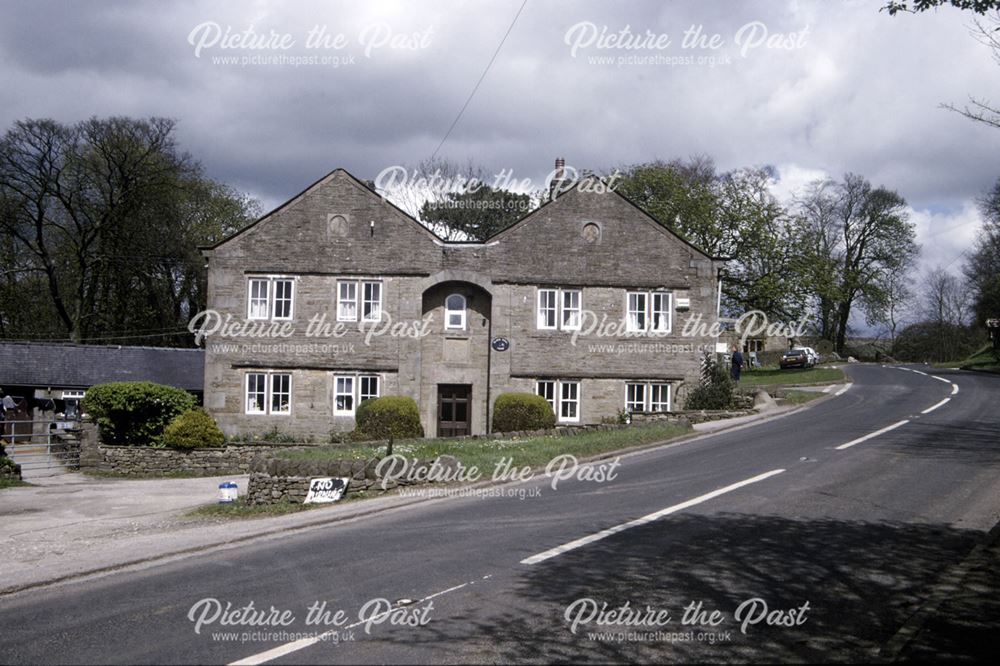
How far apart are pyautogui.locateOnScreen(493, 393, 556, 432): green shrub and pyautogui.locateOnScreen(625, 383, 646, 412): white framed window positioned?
332 cm

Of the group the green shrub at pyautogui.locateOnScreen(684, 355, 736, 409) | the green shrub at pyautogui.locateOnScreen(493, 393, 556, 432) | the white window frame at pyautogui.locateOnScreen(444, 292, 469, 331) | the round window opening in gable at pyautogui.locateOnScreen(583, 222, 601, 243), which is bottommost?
the green shrub at pyautogui.locateOnScreen(493, 393, 556, 432)

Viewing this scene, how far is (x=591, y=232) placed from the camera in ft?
100

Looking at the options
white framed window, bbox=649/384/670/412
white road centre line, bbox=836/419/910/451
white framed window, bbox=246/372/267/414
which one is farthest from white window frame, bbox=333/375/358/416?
white road centre line, bbox=836/419/910/451

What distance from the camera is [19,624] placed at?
8.68 metres

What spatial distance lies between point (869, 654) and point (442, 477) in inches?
433

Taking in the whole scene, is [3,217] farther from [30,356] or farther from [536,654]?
[536,654]

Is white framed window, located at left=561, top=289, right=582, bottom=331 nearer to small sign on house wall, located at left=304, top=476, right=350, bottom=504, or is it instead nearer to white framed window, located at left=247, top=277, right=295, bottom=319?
white framed window, located at left=247, top=277, right=295, bottom=319

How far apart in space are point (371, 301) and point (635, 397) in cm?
1028

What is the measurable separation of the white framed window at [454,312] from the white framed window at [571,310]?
3.73 meters

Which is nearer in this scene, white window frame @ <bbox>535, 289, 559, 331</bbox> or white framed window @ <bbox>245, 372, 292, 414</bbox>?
white framed window @ <bbox>245, 372, 292, 414</bbox>

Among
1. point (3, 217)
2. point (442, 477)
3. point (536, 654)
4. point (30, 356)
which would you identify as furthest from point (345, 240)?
point (3, 217)

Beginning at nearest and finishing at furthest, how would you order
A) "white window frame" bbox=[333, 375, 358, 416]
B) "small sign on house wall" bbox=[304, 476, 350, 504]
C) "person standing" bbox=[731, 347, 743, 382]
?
"small sign on house wall" bbox=[304, 476, 350, 504] < "white window frame" bbox=[333, 375, 358, 416] < "person standing" bbox=[731, 347, 743, 382]

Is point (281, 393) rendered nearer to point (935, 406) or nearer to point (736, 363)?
point (736, 363)

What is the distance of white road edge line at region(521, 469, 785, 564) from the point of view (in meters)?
10.2
